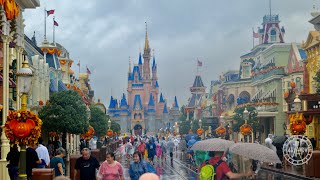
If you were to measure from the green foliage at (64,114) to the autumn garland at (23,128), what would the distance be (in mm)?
23666

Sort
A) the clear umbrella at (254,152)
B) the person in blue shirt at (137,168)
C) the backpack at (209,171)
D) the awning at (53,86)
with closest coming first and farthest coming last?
1. the backpack at (209,171)
2. the person in blue shirt at (137,168)
3. the clear umbrella at (254,152)
4. the awning at (53,86)

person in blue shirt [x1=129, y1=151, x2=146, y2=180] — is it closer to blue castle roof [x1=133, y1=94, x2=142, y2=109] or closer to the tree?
the tree

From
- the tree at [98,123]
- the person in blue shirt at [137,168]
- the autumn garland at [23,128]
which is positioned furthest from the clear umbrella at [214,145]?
the tree at [98,123]

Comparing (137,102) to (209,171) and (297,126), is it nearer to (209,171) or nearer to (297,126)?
(297,126)

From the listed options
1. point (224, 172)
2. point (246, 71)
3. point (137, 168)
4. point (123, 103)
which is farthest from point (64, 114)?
point (123, 103)

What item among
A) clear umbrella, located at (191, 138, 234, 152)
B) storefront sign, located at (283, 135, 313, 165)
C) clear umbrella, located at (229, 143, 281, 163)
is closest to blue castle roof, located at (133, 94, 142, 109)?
storefront sign, located at (283, 135, 313, 165)

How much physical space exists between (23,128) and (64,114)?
24317 mm

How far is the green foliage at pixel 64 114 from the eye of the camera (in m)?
37.7

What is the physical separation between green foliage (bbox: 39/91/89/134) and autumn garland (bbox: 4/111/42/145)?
2367 cm

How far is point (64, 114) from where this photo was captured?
1489 inches

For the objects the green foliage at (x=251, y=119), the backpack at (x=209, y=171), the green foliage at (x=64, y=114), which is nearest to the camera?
the backpack at (x=209, y=171)

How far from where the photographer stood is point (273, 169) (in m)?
31.7

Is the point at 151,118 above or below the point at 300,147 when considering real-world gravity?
above

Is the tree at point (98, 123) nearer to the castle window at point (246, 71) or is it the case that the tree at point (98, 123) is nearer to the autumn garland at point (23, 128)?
the castle window at point (246, 71)
